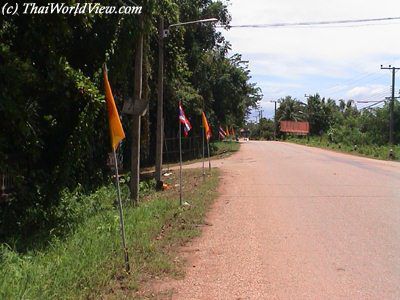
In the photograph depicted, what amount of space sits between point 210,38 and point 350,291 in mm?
32532

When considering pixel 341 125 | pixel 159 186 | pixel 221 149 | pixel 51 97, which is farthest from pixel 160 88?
pixel 341 125

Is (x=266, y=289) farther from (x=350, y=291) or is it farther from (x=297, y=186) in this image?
(x=297, y=186)

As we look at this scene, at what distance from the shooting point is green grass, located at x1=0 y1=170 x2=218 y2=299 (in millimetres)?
5719

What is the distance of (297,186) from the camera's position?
55.3 ft

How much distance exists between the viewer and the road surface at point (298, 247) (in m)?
6.21

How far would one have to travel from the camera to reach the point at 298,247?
838 cm

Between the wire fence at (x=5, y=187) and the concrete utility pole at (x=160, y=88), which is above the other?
the concrete utility pole at (x=160, y=88)

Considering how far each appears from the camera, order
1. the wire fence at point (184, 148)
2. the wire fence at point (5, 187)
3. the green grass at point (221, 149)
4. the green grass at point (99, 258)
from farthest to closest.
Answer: the green grass at point (221, 149) → the wire fence at point (184, 148) → the wire fence at point (5, 187) → the green grass at point (99, 258)

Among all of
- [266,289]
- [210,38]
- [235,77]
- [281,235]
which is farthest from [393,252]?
[235,77]

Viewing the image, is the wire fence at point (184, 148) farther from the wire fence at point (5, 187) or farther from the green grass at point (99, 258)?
the green grass at point (99, 258)

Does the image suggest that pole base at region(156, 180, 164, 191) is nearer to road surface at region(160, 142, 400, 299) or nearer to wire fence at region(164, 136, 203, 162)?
road surface at region(160, 142, 400, 299)

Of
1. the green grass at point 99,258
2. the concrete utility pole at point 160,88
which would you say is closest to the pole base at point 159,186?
the concrete utility pole at point 160,88

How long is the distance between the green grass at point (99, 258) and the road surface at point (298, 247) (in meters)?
0.48

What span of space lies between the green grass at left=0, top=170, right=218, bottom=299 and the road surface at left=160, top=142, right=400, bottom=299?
480 millimetres
